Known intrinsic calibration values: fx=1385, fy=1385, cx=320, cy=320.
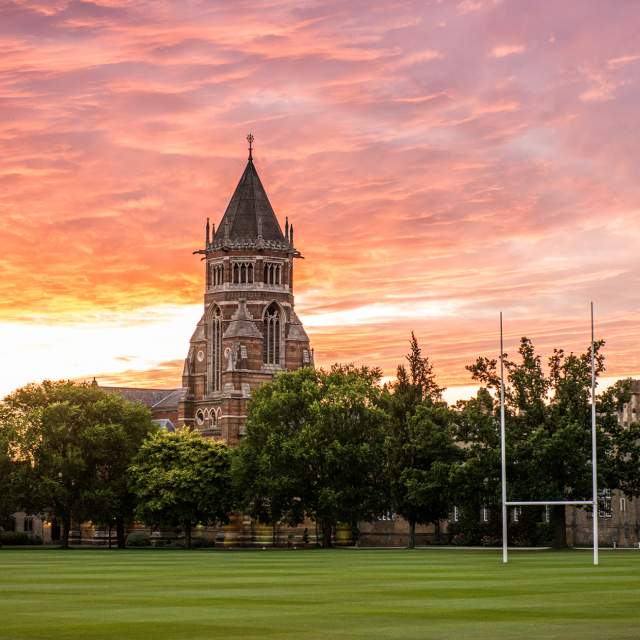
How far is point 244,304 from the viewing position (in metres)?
160

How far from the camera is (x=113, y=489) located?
115312 mm

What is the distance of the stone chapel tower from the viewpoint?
160 meters

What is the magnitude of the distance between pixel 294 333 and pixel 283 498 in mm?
57711

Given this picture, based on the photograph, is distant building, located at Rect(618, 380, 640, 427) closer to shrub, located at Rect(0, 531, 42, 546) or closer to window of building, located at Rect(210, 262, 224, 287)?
window of building, located at Rect(210, 262, 224, 287)

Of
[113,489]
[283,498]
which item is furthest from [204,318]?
[283,498]

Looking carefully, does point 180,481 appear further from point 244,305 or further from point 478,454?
point 244,305

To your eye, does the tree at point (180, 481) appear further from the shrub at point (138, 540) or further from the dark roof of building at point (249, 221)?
the dark roof of building at point (249, 221)

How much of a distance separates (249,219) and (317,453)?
63.9 metres

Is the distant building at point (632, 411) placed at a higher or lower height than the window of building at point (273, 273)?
lower

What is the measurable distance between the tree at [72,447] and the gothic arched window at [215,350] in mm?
41587

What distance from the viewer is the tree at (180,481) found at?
111250 millimetres

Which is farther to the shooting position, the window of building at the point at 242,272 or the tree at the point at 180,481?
the window of building at the point at 242,272

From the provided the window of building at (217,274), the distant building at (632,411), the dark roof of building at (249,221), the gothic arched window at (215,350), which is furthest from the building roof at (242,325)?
the distant building at (632,411)

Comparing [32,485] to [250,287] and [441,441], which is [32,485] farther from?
[250,287]
